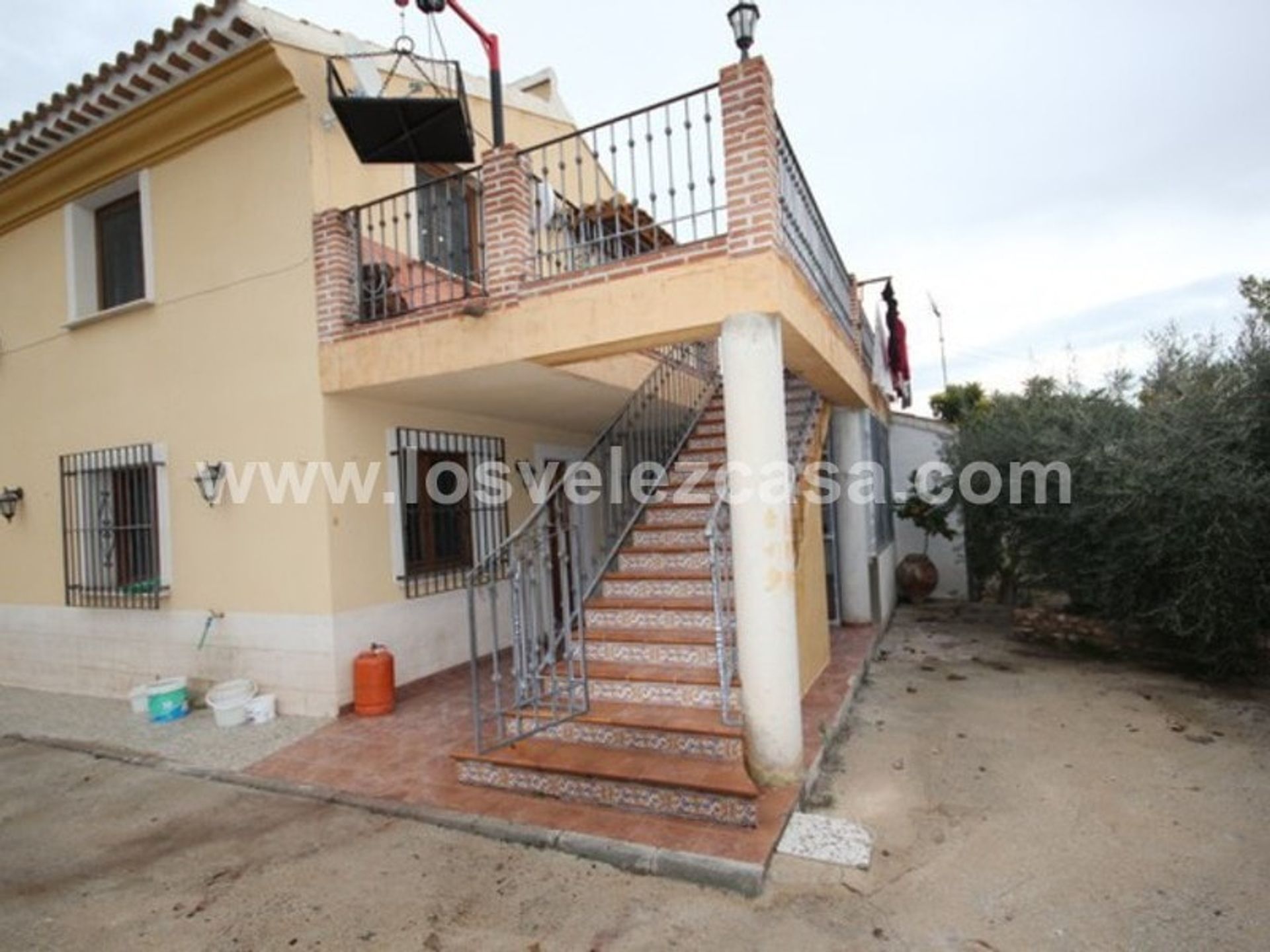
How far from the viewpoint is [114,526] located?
7.23m

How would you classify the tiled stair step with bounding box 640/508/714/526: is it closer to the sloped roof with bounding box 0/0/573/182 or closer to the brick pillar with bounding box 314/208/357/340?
the brick pillar with bounding box 314/208/357/340

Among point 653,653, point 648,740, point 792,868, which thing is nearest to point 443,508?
point 653,653

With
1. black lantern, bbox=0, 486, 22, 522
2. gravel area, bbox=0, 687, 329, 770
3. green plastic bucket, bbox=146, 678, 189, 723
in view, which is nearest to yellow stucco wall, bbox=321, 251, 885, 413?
gravel area, bbox=0, 687, 329, 770

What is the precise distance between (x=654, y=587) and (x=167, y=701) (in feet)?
15.5

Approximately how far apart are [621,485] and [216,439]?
4.01 meters

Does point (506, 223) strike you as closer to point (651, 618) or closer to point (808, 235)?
point (808, 235)

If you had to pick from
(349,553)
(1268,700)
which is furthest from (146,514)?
(1268,700)

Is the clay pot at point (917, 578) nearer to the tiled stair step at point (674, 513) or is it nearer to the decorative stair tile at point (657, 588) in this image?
the tiled stair step at point (674, 513)

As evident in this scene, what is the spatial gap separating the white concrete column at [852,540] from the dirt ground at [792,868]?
3.14 meters

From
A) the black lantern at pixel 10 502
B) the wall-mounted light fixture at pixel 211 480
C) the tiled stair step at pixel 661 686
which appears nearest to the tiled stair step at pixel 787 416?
the tiled stair step at pixel 661 686

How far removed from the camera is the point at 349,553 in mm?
6020

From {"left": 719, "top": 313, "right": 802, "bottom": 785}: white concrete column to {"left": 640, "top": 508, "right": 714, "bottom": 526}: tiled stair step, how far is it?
2226mm

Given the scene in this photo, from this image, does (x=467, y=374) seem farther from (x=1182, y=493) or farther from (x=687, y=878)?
(x=1182, y=493)

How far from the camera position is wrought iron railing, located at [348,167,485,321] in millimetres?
5617
